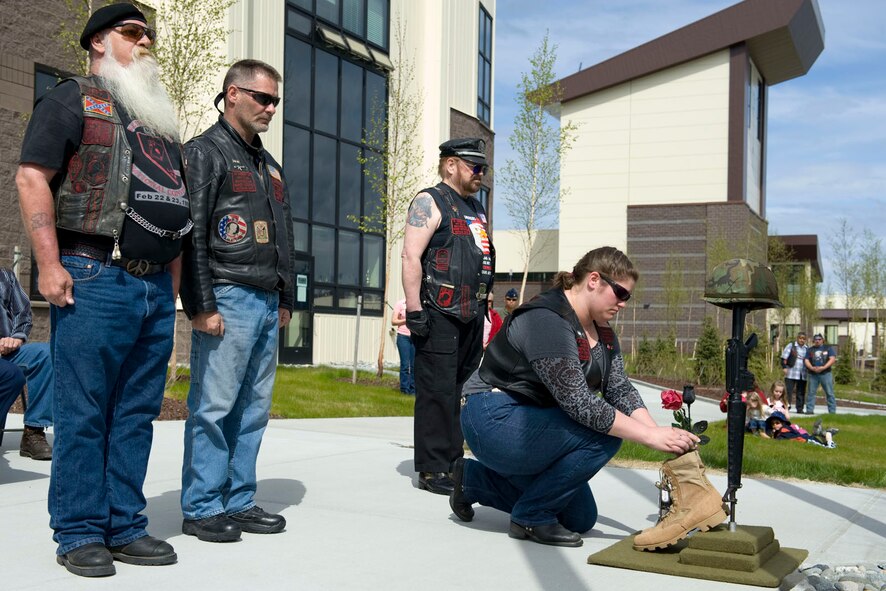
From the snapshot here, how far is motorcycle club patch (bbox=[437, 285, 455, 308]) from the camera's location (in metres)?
5.63

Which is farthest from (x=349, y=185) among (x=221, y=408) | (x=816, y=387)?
(x=221, y=408)

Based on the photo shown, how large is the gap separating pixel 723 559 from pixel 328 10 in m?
21.5

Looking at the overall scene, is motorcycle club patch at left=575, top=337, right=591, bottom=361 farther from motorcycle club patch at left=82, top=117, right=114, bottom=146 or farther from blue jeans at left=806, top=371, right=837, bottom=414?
blue jeans at left=806, top=371, right=837, bottom=414

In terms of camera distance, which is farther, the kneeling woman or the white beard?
the kneeling woman

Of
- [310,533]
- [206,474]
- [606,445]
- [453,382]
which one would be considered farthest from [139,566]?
[453,382]

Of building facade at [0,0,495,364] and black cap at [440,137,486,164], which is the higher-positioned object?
building facade at [0,0,495,364]

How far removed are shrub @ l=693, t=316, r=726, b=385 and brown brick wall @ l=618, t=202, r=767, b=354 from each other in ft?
52.2

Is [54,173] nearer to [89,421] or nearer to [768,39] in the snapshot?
[89,421]

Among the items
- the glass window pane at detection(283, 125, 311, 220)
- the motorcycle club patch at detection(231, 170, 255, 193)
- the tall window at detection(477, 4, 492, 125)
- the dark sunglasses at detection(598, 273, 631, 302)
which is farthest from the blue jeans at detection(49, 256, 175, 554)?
the tall window at detection(477, 4, 492, 125)

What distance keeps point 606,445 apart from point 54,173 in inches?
105

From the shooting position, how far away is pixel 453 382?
570 centimetres

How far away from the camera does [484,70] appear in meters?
31.0

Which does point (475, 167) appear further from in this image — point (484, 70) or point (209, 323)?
point (484, 70)

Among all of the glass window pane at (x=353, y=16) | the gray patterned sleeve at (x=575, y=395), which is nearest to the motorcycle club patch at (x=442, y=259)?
the gray patterned sleeve at (x=575, y=395)
